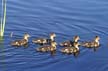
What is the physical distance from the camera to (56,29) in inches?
523

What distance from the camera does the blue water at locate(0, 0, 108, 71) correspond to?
11.0 meters

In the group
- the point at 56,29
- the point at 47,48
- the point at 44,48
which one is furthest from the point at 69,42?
the point at 56,29

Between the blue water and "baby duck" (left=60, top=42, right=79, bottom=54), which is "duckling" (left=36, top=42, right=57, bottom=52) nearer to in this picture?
the blue water

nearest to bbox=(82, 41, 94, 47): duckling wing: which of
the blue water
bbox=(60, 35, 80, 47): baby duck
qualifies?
the blue water

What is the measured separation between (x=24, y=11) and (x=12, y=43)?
302 cm

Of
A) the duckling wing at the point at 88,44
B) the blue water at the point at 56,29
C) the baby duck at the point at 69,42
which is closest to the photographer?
the blue water at the point at 56,29

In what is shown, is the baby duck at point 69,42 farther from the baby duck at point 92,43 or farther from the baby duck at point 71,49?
the baby duck at point 92,43

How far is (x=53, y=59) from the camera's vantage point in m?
11.4

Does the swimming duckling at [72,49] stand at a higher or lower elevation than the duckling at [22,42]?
lower

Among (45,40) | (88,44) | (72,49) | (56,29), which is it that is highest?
(56,29)

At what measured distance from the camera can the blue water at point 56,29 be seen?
11.0 m

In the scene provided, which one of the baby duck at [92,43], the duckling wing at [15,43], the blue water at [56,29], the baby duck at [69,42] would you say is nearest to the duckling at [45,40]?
the blue water at [56,29]

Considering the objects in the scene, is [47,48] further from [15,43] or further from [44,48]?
[15,43]

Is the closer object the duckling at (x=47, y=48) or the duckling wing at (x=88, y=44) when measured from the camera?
the duckling at (x=47, y=48)
